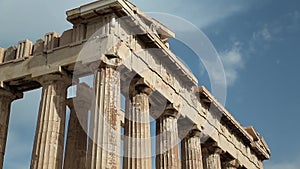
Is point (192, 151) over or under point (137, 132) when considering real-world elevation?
over

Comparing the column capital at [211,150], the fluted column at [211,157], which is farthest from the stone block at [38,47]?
the fluted column at [211,157]

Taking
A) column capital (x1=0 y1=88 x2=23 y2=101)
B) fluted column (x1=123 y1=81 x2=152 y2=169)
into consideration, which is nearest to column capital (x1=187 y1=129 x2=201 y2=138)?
fluted column (x1=123 y1=81 x2=152 y2=169)

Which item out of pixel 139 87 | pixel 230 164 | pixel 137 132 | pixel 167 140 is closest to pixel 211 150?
pixel 230 164

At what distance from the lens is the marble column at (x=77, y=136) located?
29.0 meters

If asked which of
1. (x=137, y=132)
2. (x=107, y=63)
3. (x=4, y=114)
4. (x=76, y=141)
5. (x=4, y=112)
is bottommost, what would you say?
(x=137, y=132)

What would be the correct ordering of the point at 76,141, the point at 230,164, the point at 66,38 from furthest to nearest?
the point at 230,164
the point at 76,141
the point at 66,38

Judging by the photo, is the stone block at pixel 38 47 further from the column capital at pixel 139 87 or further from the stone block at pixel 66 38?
the column capital at pixel 139 87

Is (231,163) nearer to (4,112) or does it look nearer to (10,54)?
(4,112)

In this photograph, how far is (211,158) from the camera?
117 ft

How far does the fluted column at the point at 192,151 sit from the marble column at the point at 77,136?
6927 mm

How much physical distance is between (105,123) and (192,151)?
1126 centimetres

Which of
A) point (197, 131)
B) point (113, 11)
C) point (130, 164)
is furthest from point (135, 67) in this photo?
point (197, 131)

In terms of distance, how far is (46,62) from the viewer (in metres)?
25.6

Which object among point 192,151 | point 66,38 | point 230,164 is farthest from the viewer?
point 230,164
